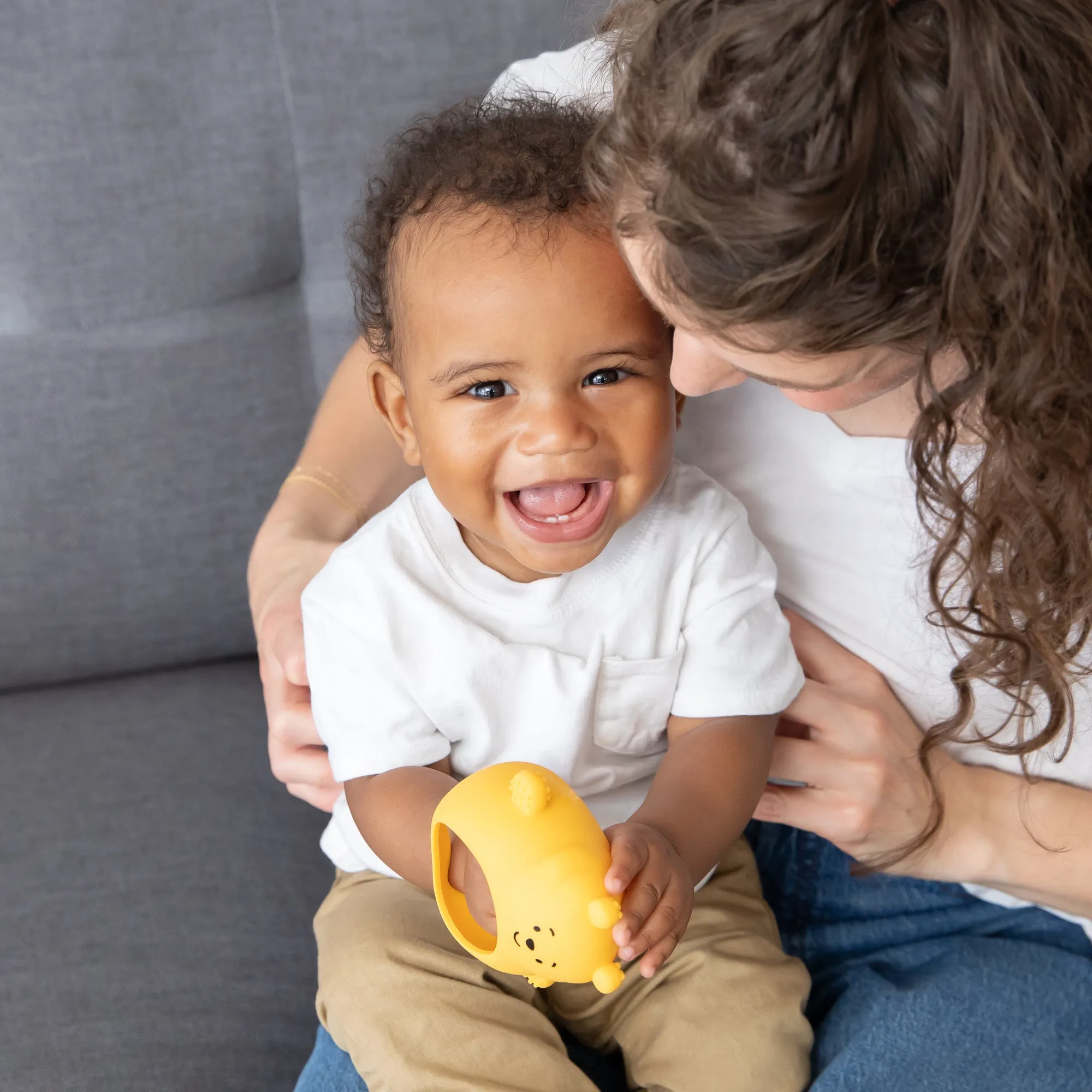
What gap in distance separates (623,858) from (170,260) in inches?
39.4

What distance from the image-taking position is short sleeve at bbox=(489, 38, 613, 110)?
1.02 metres

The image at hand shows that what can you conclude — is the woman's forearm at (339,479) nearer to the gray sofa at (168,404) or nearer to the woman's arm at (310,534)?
the woman's arm at (310,534)

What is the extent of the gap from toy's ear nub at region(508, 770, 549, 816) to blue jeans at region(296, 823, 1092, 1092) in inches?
17.3

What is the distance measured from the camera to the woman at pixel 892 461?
65cm

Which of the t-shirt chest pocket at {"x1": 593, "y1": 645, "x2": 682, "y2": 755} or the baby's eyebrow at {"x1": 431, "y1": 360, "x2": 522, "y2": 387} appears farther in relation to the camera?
the t-shirt chest pocket at {"x1": 593, "y1": 645, "x2": 682, "y2": 755}

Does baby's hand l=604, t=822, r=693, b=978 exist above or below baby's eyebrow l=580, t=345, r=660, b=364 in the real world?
below

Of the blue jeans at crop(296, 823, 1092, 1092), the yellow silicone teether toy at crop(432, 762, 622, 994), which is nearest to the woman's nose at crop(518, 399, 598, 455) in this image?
the yellow silicone teether toy at crop(432, 762, 622, 994)

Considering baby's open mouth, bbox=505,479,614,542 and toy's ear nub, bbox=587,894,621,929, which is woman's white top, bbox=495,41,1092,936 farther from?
toy's ear nub, bbox=587,894,621,929

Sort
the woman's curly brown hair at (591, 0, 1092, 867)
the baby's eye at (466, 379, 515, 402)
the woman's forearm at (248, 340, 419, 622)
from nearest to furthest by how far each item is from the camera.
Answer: the woman's curly brown hair at (591, 0, 1092, 867)
the baby's eye at (466, 379, 515, 402)
the woman's forearm at (248, 340, 419, 622)

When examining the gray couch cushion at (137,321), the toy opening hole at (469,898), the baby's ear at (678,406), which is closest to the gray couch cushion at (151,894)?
the gray couch cushion at (137,321)

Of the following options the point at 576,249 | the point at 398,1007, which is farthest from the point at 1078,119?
the point at 398,1007

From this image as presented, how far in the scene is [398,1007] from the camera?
3.13 feet

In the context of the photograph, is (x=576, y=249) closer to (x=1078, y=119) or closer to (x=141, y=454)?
(x=1078, y=119)

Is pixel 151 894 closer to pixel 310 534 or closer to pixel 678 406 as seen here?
pixel 310 534
